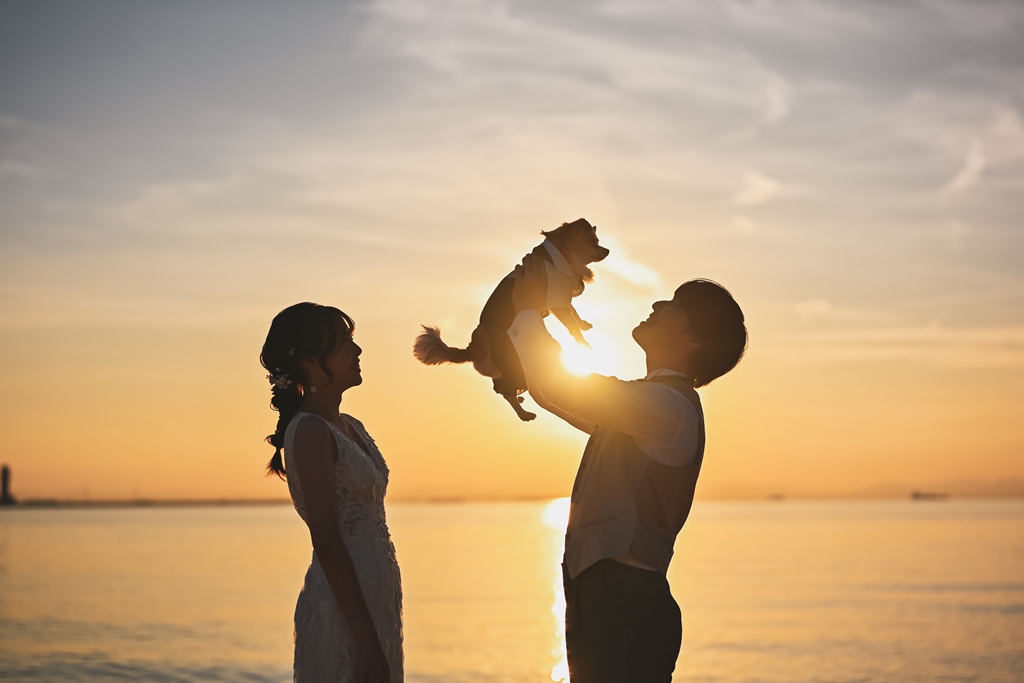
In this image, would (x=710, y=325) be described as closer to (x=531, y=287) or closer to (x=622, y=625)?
(x=531, y=287)

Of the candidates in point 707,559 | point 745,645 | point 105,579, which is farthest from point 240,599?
point 707,559

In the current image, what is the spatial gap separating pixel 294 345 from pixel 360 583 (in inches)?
35.7

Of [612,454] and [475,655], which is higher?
[612,454]

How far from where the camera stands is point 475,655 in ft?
65.4

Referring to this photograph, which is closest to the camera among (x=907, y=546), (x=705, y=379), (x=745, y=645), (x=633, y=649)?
(x=633, y=649)

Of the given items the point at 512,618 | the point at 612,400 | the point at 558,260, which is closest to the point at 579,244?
the point at 558,260

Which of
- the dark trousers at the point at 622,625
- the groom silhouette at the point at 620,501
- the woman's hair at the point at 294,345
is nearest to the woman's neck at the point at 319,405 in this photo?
the woman's hair at the point at 294,345

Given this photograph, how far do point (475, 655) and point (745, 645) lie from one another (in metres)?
5.54

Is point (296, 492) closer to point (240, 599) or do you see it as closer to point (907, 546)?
point (240, 599)

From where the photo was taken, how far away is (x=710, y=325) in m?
3.79

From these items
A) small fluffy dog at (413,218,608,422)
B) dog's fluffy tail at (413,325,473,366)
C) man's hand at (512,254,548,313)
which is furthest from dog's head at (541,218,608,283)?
dog's fluffy tail at (413,325,473,366)

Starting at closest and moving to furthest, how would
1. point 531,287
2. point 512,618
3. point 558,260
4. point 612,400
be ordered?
1. point 612,400
2. point 531,287
3. point 558,260
4. point 512,618

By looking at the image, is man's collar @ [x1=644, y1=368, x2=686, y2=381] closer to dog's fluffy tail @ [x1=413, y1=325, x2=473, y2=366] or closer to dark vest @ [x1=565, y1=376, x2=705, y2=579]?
dark vest @ [x1=565, y1=376, x2=705, y2=579]

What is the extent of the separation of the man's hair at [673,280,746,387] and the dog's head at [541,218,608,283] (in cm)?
38
